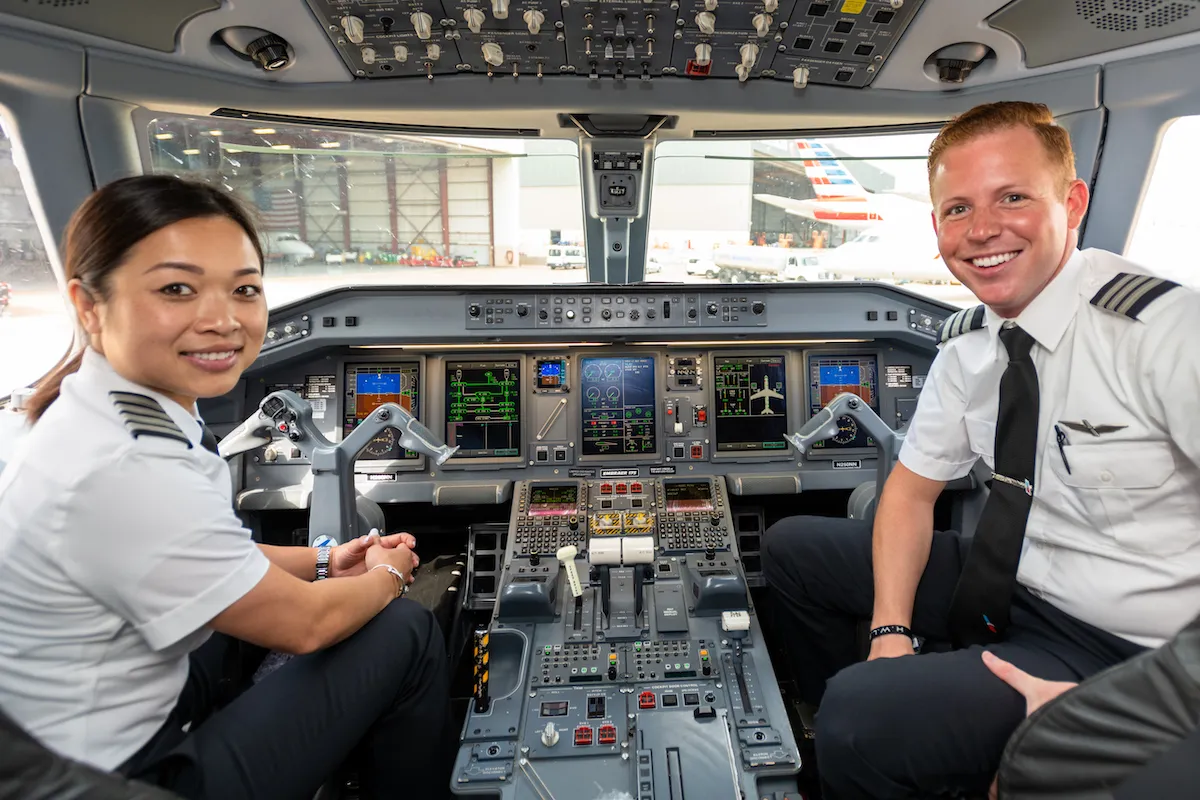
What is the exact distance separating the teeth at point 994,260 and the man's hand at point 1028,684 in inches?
27.9

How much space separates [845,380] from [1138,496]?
172 cm

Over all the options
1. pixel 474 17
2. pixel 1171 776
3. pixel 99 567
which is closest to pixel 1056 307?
pixel 1171 776

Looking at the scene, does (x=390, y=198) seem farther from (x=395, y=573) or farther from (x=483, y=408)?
(x=395, y=573)

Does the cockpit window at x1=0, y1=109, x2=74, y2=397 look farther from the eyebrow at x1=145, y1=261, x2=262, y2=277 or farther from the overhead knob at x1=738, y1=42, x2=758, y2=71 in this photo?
the overhead knob at x1=738, y1=42, x2=758, y2=71

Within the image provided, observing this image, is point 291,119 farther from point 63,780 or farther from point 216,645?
point 63,780

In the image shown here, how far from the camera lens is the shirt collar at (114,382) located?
0.95 meters

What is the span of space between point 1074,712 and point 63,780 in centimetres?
83

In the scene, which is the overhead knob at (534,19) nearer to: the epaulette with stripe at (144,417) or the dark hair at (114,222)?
the dark hair at (114,222)

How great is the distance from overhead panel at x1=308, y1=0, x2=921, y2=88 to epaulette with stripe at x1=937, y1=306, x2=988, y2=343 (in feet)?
3.88

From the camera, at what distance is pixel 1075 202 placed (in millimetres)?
1157

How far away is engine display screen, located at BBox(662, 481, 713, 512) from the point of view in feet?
8.32

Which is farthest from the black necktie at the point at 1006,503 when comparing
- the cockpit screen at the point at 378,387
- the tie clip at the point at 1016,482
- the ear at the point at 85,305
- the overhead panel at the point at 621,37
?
the cockpit screen at the point at 378,387

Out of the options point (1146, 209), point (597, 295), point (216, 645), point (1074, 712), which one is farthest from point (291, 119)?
point (1146, 209)

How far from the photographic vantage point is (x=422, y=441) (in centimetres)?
214
